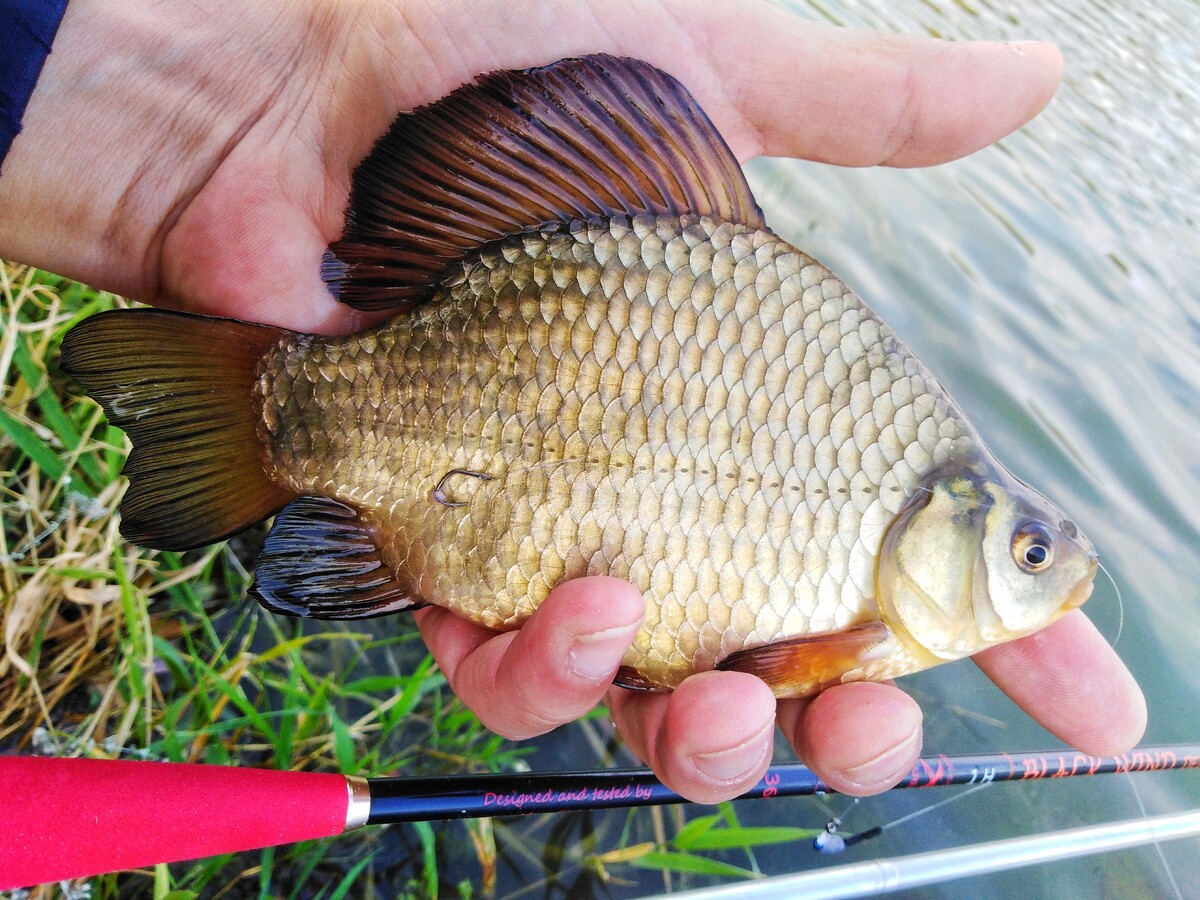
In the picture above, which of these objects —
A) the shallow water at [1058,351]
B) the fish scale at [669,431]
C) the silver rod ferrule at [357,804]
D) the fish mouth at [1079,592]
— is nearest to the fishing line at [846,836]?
the shallow water at [1058,351]

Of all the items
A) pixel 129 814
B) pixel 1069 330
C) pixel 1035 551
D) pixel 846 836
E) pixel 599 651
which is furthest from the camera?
pixel 1069 330

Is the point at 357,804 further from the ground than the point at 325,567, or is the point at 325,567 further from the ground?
the point at 325,567

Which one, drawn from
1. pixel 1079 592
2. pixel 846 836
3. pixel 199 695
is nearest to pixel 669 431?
pixel 1079 592

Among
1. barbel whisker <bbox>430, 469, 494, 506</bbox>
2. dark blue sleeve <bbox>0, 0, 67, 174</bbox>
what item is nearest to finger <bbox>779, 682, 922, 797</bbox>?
barbel whisker <bbox>430, 469, 494, 506</bbox>

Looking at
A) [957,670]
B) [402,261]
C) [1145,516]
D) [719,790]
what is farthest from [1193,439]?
[402,261]

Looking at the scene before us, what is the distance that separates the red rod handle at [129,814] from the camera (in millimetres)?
1274

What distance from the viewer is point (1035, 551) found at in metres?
1.55

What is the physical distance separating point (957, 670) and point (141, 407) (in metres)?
2.74

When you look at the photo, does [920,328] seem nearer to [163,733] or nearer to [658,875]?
[658,875]

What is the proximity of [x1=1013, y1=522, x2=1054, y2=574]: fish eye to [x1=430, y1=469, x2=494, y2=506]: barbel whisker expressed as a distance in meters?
0.94

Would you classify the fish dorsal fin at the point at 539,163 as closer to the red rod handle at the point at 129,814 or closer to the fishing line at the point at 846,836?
the red rod handle at the point at 129,814

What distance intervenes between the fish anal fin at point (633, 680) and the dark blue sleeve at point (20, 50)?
161cm

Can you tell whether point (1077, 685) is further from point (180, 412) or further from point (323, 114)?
point (323, 114)

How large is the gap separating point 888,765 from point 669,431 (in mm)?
694
